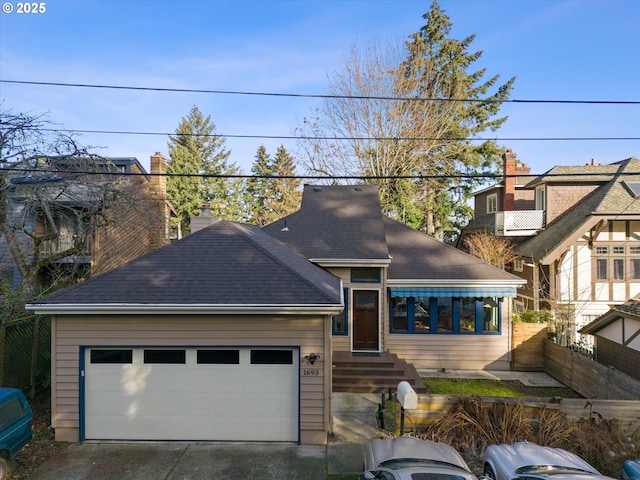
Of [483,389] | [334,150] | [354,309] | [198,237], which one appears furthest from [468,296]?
[334,150]

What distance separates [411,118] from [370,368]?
20.3m

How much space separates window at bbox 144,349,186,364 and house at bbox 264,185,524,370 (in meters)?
5.73

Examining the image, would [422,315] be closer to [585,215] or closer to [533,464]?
[533,464]

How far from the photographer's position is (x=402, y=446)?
6055mm

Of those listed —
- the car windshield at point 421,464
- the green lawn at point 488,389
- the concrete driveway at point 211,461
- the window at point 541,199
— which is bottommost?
the green lawn at point 488,389

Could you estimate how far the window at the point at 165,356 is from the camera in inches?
324

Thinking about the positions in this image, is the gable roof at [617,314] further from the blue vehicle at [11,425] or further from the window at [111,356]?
the blue vehicle at [11,425]

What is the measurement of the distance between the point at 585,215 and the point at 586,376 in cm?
859

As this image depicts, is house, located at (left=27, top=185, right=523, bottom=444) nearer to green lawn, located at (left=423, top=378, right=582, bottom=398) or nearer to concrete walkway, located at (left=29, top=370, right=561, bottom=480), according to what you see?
concrete walkway, located at (left=29, top=370, right=561, bottom=480)

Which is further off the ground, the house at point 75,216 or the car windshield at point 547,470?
the house at point 75,216

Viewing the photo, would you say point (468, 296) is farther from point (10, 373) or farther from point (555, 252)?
point (10, 373)

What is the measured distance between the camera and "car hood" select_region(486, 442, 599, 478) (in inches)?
225

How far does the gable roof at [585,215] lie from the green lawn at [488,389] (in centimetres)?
650

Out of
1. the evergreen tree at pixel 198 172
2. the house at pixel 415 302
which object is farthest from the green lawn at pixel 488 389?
the evergreen tree at pixel 198 172
